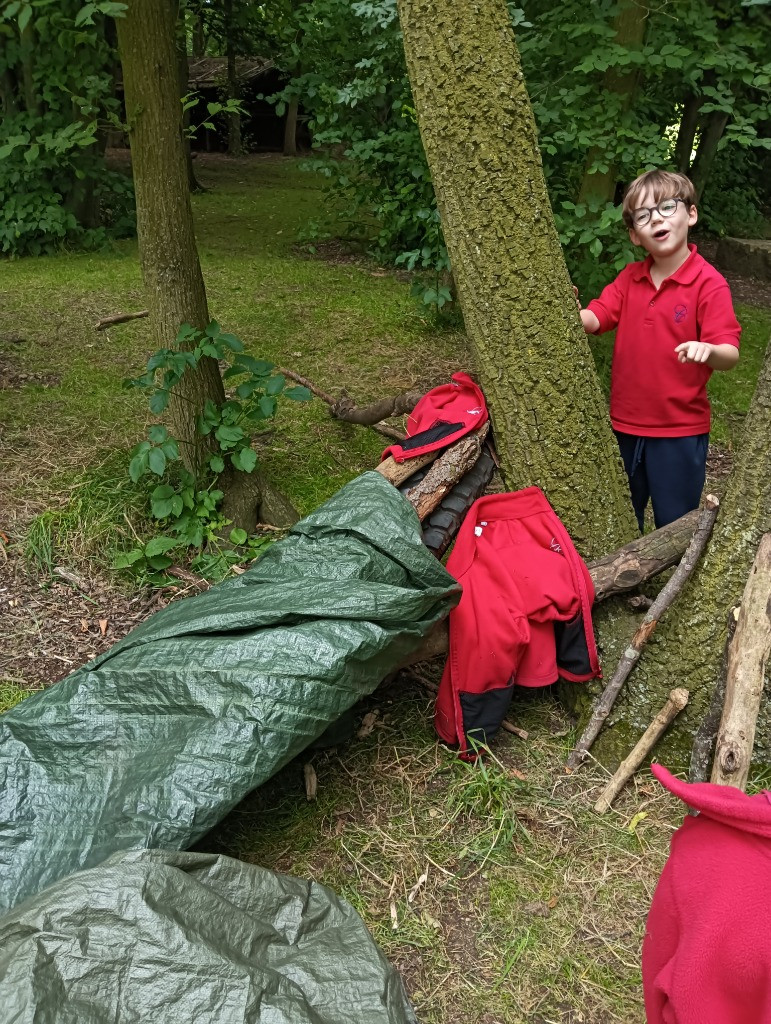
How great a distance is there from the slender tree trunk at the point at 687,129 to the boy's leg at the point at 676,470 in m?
7.73

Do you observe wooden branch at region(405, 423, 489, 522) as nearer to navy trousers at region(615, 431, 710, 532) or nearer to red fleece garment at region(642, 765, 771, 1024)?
navy trousers at region(615, 431, 710, 532)

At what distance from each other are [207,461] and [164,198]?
118cm

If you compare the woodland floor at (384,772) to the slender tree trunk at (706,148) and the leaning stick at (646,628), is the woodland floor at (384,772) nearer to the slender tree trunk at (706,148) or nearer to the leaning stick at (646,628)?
the leaning stick at (646,628)

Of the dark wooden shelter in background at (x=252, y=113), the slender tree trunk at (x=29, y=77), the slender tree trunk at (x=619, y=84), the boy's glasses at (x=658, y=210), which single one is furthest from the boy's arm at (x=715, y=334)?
the dark wooden shelter in background at (x=252, y=113)

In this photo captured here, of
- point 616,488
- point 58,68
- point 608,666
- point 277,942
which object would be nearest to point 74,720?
point 277,942

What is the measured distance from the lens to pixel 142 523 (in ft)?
12.6

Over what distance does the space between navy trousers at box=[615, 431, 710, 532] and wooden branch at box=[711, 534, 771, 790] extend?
871 millimetres

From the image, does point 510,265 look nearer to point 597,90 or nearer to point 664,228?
point 664,228

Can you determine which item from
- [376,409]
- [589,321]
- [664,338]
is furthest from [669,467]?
[376,409]

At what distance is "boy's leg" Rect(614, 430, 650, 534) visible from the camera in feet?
10.1

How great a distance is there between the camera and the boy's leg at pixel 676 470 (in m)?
2.99

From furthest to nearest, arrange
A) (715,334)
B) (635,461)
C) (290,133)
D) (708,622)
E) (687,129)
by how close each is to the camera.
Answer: (290,133)
(687,129)
(635,461)
(715,334)
(708,622)

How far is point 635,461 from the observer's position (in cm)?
311

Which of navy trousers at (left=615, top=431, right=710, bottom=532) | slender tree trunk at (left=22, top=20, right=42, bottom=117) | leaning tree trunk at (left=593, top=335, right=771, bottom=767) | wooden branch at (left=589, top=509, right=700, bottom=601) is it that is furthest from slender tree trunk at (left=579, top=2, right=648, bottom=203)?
slender tree trunk at (left=22, top=20, right=42, bottom=117)
